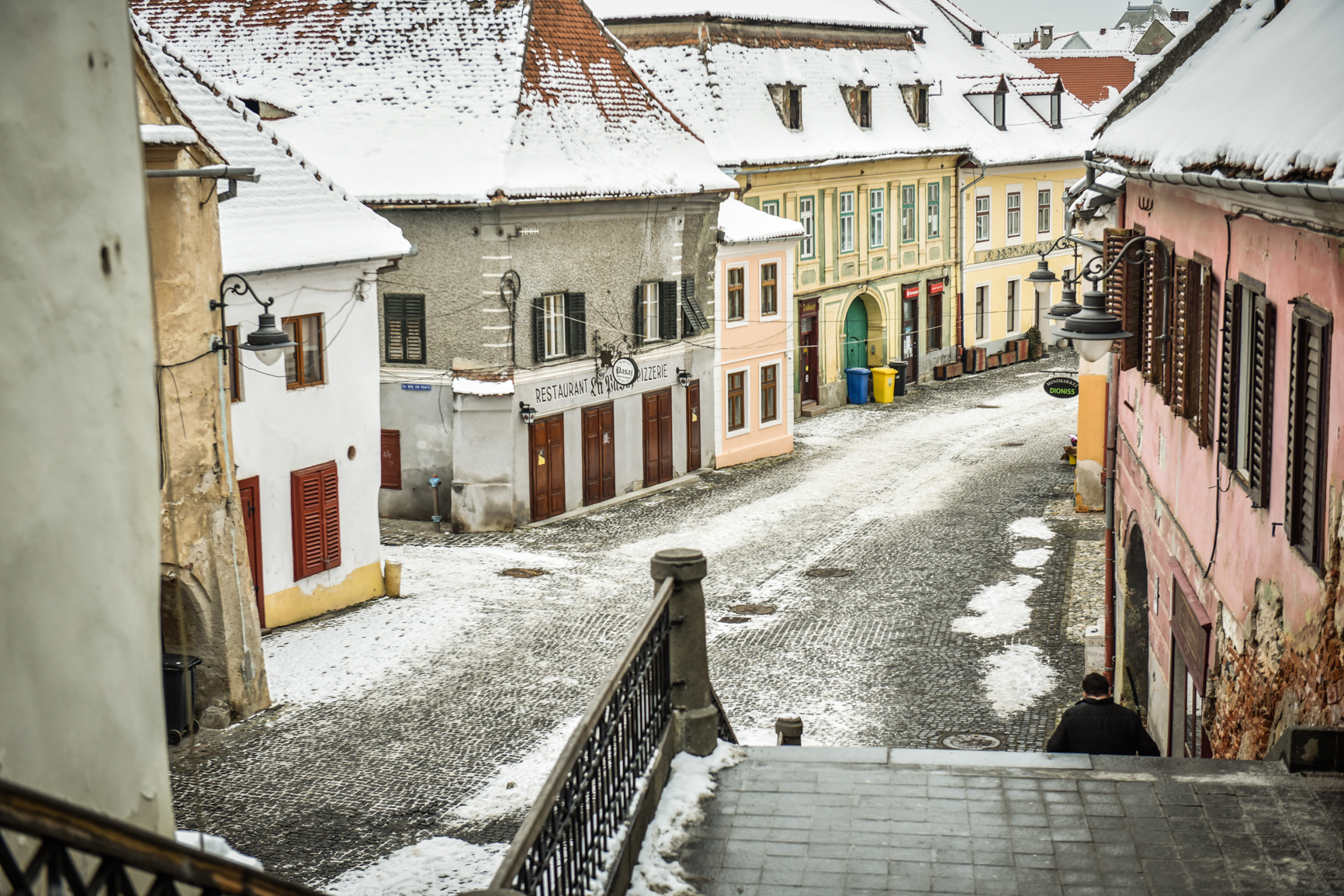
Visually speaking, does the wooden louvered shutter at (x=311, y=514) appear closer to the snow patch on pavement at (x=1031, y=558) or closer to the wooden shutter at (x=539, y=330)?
the wooden shutter at (x=539, y=330)

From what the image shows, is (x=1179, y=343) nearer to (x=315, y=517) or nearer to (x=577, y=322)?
(x=315, y=517)

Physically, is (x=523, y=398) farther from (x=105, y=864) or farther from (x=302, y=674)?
(x=105, y=864)

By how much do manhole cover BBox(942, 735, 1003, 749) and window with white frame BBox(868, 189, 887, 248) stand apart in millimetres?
26766

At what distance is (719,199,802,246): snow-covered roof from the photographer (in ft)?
101

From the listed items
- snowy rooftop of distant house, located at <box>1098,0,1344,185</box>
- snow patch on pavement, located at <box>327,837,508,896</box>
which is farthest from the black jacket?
snow patch on pavement, located at <box>327,837,508,896</box>

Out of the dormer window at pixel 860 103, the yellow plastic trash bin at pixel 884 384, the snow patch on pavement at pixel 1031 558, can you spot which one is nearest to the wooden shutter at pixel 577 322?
the snow patch on pavement at pixel 1031 558

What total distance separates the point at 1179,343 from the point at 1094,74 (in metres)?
50.7

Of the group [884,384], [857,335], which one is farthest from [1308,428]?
[857,335]

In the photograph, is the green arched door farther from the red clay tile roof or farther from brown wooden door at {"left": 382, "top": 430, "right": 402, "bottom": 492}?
the red clay tile roof

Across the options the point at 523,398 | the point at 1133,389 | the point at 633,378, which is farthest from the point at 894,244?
the point at 1133,389

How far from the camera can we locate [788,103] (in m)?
36.6

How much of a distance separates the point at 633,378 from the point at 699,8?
11.6 metres

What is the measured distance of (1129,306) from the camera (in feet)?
44.1

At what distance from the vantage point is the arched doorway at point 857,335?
40.6m
